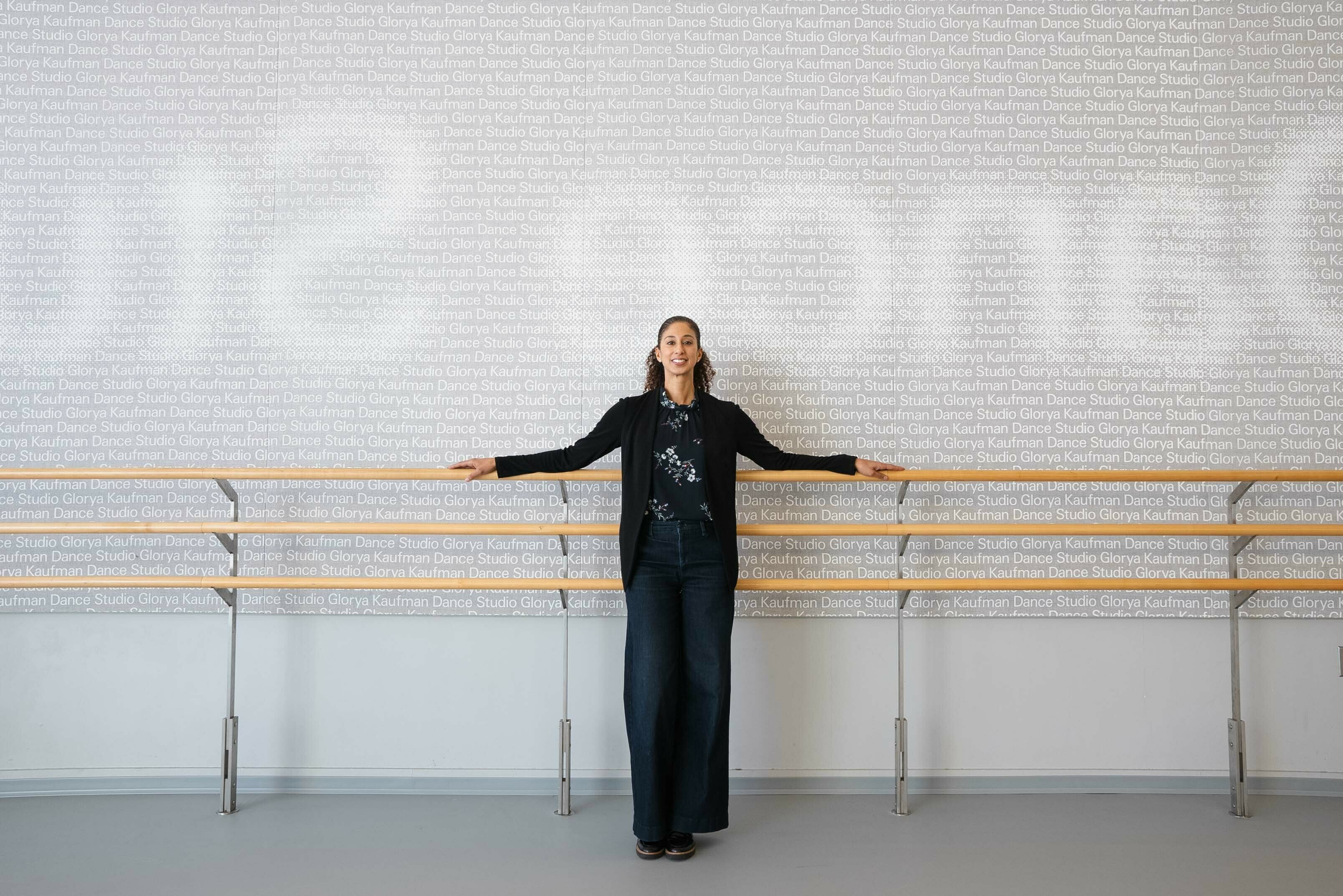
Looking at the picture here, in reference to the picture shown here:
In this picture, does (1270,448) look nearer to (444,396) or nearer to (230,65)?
(444,396)

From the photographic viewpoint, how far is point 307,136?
3.00 metres

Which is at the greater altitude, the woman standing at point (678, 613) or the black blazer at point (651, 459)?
the black blazer at point (651, 459)

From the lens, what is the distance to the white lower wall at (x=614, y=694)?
294 centimetres

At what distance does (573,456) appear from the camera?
2.60m

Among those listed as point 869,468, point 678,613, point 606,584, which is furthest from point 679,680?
point 869,468

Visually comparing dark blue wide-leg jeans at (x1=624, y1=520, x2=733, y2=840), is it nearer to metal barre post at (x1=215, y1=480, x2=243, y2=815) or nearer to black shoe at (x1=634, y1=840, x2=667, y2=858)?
black shoe at (x1=634, y1=840, x2=667, y2=858)

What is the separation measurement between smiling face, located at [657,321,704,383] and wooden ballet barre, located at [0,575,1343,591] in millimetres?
692

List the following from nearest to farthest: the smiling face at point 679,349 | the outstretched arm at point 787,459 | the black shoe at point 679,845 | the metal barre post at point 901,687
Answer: the black shoe at point 679,845, the smiling face at point 679,349, the outstretched arm at point 787,459, the metal barre post at point 901,687

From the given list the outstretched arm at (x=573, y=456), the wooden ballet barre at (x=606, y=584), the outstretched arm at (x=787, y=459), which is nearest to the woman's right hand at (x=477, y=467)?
the outstretched arm at (x=573, y=456)

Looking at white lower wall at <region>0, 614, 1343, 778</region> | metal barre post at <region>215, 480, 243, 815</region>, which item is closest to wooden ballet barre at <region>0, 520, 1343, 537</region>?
metal barre post at <region>215, 480, 243, 815</region>

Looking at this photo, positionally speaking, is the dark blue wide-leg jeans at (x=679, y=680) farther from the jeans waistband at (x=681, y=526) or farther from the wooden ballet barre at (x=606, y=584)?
the wooden ballet barre at (x=606, y=584)

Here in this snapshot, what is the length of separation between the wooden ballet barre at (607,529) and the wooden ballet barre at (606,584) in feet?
0.49

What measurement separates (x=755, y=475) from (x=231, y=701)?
1850 millimetres

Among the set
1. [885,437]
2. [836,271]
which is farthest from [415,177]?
[885,437]
